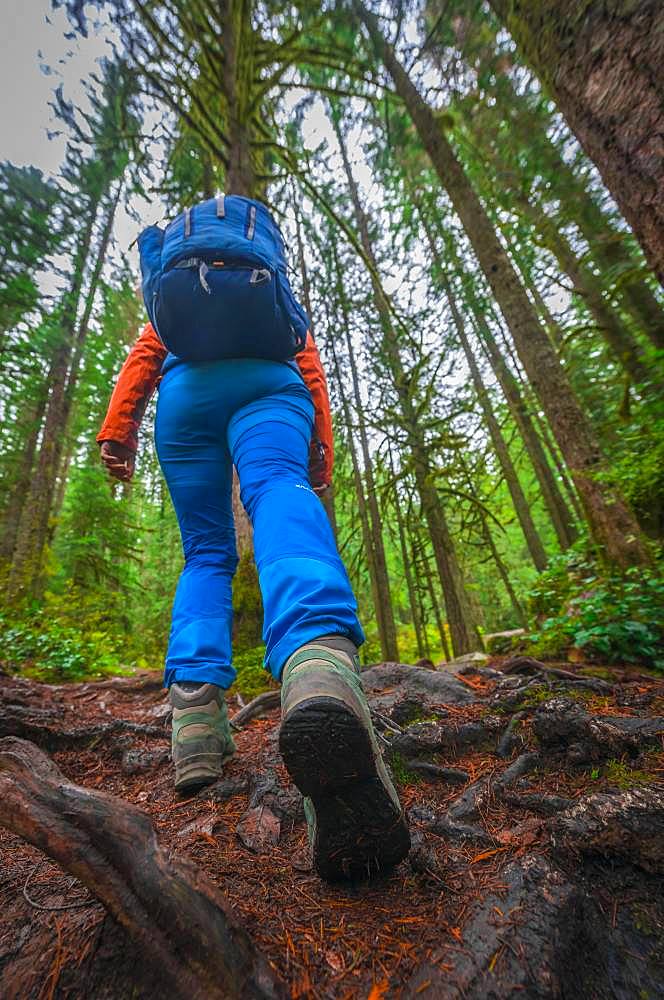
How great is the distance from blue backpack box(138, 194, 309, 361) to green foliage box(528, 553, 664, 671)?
263 centimetres

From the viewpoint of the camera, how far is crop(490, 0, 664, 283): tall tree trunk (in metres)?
1.72

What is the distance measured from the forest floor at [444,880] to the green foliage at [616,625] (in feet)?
3.40

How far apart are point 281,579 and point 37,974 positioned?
86 cm

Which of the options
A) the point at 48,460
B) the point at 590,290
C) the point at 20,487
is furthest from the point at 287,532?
the point at 20,487

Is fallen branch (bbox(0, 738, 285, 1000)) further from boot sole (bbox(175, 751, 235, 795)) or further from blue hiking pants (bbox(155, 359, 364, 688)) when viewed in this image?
boot sole (bbox(175, 751, 235, 795))

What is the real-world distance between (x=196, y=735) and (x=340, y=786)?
3.05 feet

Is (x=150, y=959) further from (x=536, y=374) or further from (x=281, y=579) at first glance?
(x=536, y=374)

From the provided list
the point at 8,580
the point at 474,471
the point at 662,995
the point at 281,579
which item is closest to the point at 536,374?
the point at 474,471

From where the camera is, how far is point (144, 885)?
0.80m

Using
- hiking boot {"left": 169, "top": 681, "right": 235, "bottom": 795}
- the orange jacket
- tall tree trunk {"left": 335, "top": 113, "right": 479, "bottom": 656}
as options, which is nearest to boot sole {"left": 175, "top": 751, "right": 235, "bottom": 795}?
hiking boot {"left": 169, "top": 681, "right": 235, "bottom": 795}

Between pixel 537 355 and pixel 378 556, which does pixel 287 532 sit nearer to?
pixel 537 355

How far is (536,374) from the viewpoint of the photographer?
4391 millimetres

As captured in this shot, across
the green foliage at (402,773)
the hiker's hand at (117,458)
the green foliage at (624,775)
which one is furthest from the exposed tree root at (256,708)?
the green foliage at (624,775)

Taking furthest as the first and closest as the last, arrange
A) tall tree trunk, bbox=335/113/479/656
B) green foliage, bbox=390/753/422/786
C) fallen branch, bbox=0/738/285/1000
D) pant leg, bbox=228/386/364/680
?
tall tree trunk, bbox=335/113/479/656, green foliage, bbox=390/753/422/786, pant leg, bbox=228/386/364/680, fallen branch, bbox=0/738/285/1000
